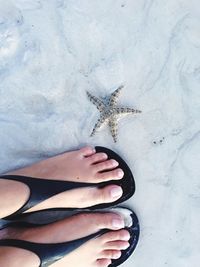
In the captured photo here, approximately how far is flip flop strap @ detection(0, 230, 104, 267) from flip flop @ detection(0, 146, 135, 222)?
0.14 meters

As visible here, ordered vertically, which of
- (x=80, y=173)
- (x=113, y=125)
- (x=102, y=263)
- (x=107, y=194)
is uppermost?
(x=113, y=125)

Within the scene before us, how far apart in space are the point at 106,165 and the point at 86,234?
14.7 inches

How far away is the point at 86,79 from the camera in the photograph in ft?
7.59

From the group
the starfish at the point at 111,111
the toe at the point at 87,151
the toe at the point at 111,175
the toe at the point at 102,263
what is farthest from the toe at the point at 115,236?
the starfish at the point at 111,111

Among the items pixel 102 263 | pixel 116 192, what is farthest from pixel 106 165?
pixel 102 263

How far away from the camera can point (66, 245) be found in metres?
2.26

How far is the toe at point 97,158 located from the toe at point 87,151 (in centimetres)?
2

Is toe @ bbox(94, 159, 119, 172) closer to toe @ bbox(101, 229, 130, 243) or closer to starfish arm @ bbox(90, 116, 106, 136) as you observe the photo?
starfish arm @ bbox(90, 116, 106, 136)

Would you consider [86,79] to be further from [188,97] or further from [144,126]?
[188,97]

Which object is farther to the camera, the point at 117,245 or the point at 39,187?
the point at 117,245

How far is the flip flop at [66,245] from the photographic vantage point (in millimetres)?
2188

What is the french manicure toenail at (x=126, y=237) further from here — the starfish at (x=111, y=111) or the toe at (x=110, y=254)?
the starfish at (x=111, y=111)

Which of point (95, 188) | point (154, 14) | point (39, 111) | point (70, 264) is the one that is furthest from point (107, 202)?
point (154, 14)

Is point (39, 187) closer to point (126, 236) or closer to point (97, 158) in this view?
point (97, 158)
